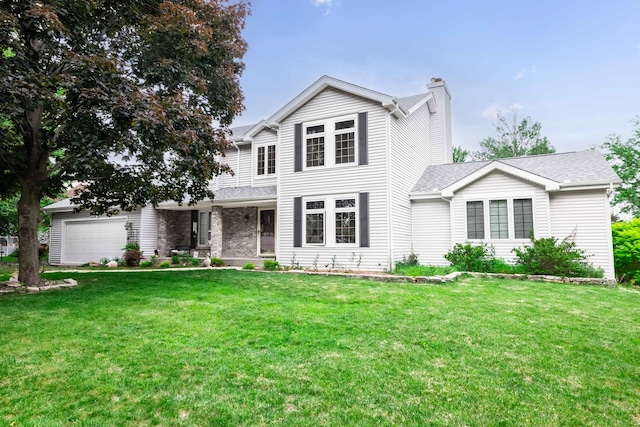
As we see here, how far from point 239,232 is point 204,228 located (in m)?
2.52

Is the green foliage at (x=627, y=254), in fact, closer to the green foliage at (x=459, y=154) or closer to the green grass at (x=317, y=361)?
the green grass at (x=317, y=361)

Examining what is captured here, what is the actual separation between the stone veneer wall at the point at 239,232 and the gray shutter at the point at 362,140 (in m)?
5.74

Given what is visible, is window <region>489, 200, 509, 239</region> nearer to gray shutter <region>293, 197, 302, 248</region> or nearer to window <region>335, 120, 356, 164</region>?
window <region>335, 120, 356, 164</region>

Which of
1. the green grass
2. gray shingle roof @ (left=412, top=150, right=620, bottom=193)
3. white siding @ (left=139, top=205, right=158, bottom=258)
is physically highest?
gray shingle roof @ (left=412, top=150, right=620, bottom=193)

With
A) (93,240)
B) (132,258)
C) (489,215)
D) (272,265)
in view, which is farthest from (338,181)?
(93,240)

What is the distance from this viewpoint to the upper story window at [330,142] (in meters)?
12.9

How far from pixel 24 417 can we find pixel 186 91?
321 inches

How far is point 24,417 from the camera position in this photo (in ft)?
9.45

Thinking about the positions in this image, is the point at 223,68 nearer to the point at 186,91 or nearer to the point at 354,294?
the point at 186,91

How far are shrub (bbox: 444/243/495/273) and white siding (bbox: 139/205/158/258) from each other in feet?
42.9

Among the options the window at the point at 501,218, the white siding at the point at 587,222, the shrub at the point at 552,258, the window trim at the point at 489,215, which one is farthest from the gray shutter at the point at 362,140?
the white siding at the point at 587,222

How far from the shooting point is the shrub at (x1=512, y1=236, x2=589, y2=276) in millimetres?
10336

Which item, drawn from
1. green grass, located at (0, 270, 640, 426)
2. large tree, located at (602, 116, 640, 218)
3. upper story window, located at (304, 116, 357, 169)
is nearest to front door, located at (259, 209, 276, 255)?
upper story window, located at (304, 116, 357, 169)

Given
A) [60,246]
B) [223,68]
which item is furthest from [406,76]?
[60,246]
